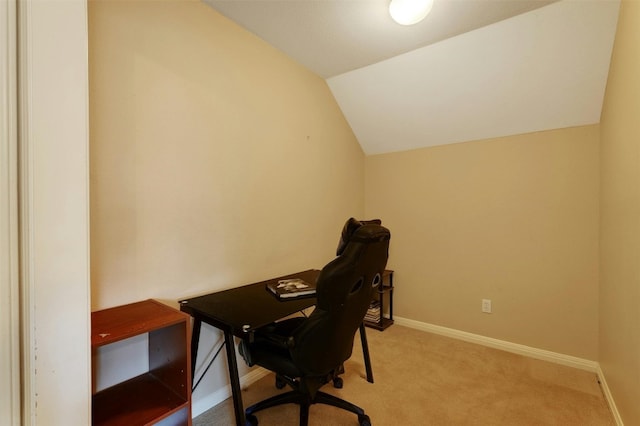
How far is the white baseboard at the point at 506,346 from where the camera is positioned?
2.19m

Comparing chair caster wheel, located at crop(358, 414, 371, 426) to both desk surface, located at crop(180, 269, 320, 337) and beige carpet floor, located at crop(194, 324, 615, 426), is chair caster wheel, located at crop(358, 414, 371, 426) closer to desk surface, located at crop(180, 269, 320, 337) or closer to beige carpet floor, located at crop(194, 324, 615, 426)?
beige carpet floor, located at crop(194, 324, 615, 426)

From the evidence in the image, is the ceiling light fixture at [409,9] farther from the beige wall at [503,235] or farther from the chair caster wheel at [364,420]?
the chair caster wheel at [364,420]

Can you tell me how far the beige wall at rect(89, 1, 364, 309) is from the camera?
131cm

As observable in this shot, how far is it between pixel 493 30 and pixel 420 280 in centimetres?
A: 220

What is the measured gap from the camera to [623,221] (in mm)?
1480

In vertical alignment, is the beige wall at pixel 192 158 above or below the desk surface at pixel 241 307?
above

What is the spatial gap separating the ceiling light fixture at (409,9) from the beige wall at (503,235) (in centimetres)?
145

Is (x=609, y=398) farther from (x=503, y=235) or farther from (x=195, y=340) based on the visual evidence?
(x=195, y=340)

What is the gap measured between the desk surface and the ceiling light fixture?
1.71m

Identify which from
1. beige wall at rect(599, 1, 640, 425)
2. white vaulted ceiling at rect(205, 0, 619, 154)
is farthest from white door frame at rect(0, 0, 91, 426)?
beige wall at rect(599, 1, 640, 425)

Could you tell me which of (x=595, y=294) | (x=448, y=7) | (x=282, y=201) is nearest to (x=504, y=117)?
(x=448, y=7)

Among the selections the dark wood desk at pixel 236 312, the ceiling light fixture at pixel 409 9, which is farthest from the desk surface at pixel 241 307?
the ceiling light fixture at pixel 409 9

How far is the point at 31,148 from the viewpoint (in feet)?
2.72

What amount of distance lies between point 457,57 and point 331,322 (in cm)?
212
